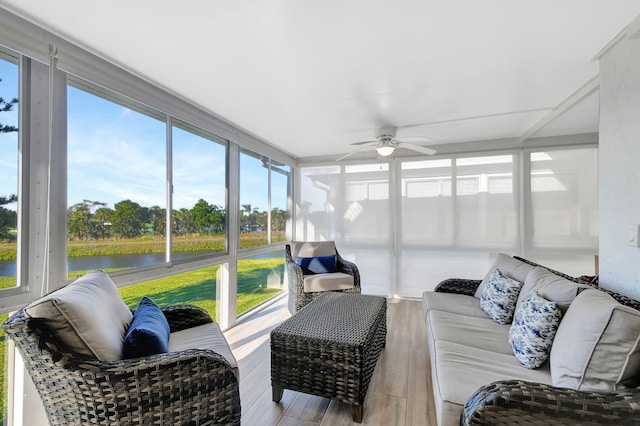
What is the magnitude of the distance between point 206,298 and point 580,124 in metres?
5.14

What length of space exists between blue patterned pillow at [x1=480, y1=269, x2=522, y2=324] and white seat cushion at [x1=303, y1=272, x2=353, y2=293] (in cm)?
154

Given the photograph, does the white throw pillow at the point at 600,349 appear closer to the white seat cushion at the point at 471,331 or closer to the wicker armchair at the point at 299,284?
the white seat cushion at the point at 471,331

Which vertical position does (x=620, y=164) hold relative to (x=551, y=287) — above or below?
above

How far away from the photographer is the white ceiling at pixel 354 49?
147 centimetres

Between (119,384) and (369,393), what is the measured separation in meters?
1.62

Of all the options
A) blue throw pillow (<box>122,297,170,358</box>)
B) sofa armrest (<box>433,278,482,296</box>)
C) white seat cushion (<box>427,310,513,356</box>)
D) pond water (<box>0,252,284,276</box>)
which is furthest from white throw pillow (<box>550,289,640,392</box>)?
pond water (<box>0,252,284,276</box>)

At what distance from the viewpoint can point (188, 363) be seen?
1244mm

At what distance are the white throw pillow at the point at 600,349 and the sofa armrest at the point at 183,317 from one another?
2151 millimetres

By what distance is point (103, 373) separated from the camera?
1.09m

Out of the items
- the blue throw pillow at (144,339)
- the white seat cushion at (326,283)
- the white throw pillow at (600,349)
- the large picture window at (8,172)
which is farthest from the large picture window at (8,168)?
the white throw pillow at (600,349)

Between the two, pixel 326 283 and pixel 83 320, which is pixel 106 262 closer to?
pixel 83 320

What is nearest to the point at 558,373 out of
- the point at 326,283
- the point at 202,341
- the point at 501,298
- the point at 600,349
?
the point at 600,349

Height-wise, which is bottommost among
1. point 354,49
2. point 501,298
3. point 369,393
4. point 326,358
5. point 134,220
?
point 369,393

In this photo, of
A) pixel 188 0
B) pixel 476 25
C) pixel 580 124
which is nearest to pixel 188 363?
pixel 188 0
